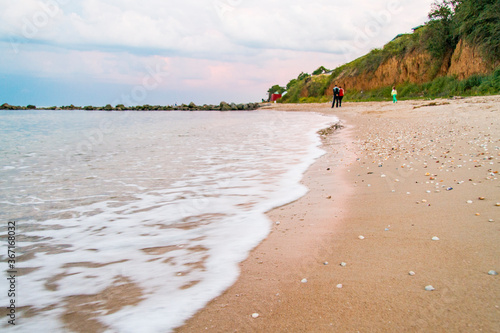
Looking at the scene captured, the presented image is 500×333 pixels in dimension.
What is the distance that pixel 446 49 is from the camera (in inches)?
926

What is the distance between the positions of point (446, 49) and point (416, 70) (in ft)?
11.8

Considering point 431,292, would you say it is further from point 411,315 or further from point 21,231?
point 21,231

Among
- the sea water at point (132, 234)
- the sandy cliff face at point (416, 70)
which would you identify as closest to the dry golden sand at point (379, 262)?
the sea water at point (132, 234)

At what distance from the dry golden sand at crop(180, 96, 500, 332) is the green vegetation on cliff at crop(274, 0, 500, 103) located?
1580 cm

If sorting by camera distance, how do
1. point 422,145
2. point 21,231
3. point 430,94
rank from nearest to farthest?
point 21,231, point 422,145, point 430,94

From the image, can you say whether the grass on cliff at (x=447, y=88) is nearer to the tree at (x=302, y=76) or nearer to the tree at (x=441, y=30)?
the tree at (x=441, y=30)

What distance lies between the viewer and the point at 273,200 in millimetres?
4117

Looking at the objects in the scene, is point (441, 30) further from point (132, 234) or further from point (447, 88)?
point (132, 234)

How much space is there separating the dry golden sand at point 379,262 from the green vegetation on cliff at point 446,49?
51.8 ft

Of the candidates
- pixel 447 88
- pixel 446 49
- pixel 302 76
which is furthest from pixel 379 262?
pixel 302 76

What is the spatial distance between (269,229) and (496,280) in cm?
175

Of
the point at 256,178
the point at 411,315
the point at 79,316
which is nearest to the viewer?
the point at 411,315

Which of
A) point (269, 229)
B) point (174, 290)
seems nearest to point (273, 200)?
point (269, 229)

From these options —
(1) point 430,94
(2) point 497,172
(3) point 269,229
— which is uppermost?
(1) point 430,94
